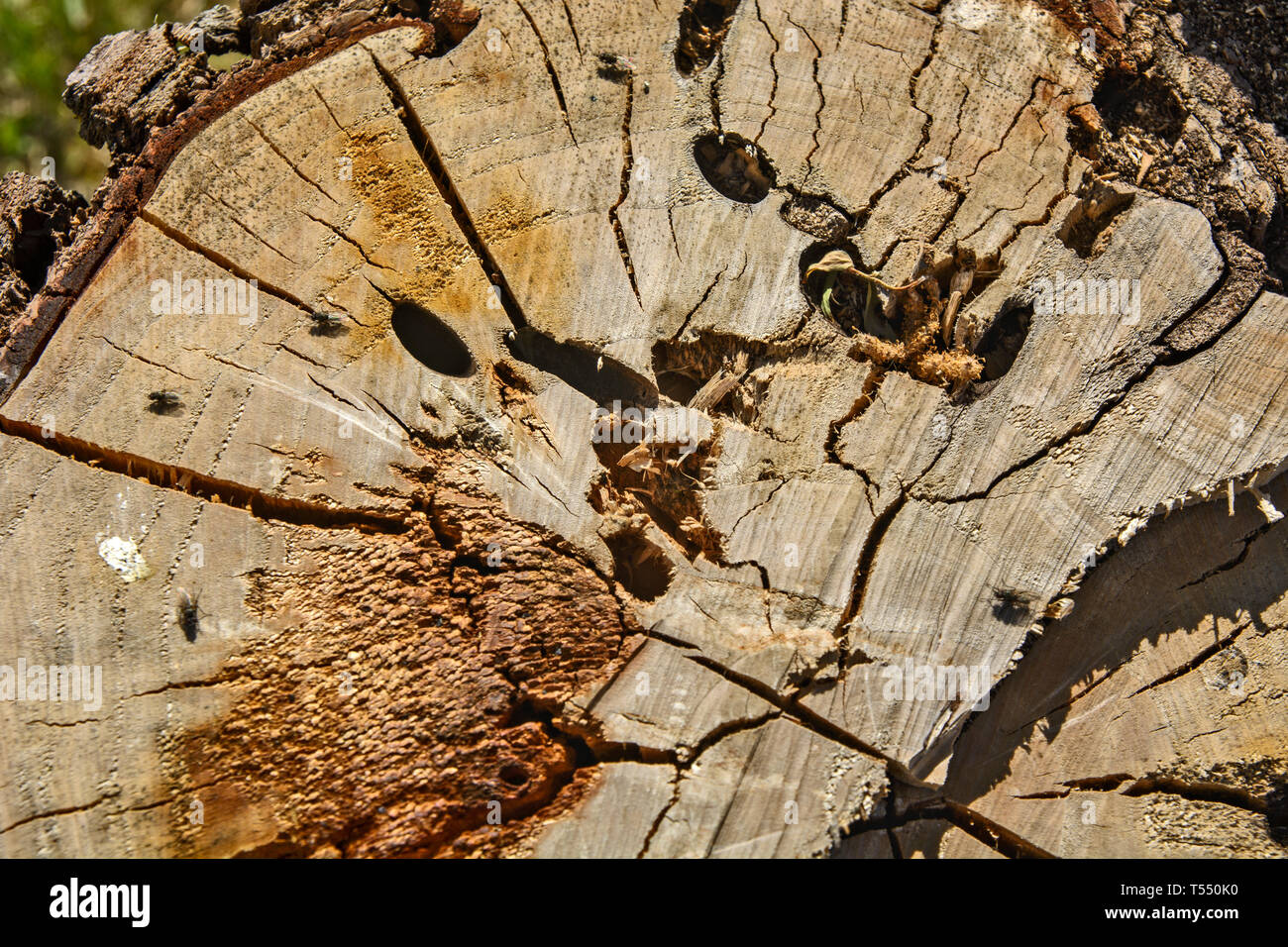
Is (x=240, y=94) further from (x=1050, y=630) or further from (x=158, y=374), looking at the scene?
(x=1050, y=630)

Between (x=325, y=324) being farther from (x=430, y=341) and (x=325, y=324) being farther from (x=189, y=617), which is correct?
(x=189, y=617)

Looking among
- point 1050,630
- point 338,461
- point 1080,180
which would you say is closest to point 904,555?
point 1050,630

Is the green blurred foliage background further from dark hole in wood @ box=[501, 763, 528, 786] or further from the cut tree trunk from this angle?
dark hole in wood @ box=[501, 763, 528, 786]

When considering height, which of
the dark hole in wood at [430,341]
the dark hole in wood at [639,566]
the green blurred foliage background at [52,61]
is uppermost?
the green blurred foliage background at [52,61]

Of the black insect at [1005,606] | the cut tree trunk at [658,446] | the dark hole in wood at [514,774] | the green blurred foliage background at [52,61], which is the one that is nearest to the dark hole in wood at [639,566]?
the cut tree trunk at [658,446]

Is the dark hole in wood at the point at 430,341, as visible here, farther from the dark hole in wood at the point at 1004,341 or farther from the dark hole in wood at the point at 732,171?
the dark hole in wood at the point at 1004,341

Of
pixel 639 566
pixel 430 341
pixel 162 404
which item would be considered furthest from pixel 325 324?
pixel 639 566
